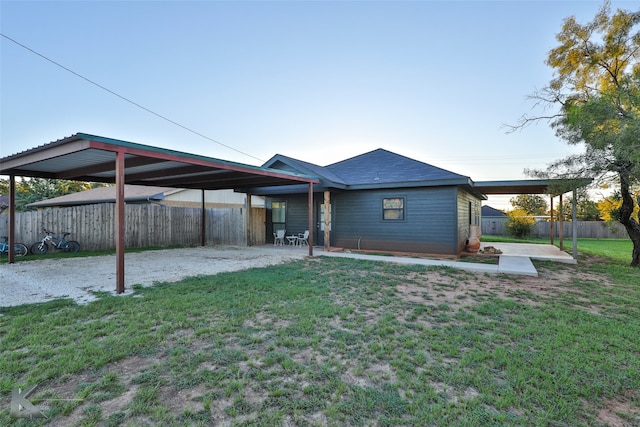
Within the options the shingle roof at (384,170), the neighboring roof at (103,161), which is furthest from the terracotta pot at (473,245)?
the neighboring roof at (103,161)

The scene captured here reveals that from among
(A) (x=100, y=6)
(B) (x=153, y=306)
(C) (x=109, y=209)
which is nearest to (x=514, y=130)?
(B) (x=153, y=306)

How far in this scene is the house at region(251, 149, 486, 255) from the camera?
924cm

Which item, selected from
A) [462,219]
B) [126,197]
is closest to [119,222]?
[462,219]

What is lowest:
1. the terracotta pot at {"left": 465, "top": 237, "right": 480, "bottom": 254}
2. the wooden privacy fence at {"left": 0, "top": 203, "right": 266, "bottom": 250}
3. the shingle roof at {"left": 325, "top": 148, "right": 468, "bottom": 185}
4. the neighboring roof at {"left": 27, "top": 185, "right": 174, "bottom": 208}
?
the terracotta pot at {"left": 465, "top": 237, "right": 480, "bottom": 254}

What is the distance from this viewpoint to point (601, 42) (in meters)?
9.15

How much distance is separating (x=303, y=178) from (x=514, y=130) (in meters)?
6.80

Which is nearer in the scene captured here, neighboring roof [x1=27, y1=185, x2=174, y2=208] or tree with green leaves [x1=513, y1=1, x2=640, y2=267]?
tree with green leaves [x1=513, y1=1, x2=640, y2=267]

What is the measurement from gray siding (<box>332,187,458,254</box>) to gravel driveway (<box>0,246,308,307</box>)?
8.28 ft

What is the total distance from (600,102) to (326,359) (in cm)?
860

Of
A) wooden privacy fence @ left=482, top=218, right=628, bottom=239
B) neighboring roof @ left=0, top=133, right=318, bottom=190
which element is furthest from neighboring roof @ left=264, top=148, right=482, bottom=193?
wooden privacy fence @ left=482, top=218, right=628, bottom=239

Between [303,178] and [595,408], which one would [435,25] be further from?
[595,408]

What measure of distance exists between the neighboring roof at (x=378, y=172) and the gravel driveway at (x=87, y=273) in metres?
3.42

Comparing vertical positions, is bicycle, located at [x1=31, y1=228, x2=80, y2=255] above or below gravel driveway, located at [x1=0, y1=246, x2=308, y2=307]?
above

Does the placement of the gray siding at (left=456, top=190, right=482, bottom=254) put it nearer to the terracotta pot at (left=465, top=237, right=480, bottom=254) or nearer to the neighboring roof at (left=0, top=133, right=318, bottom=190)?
the terracotta pot at (left=465, top=237, right=480, bottom=254)
